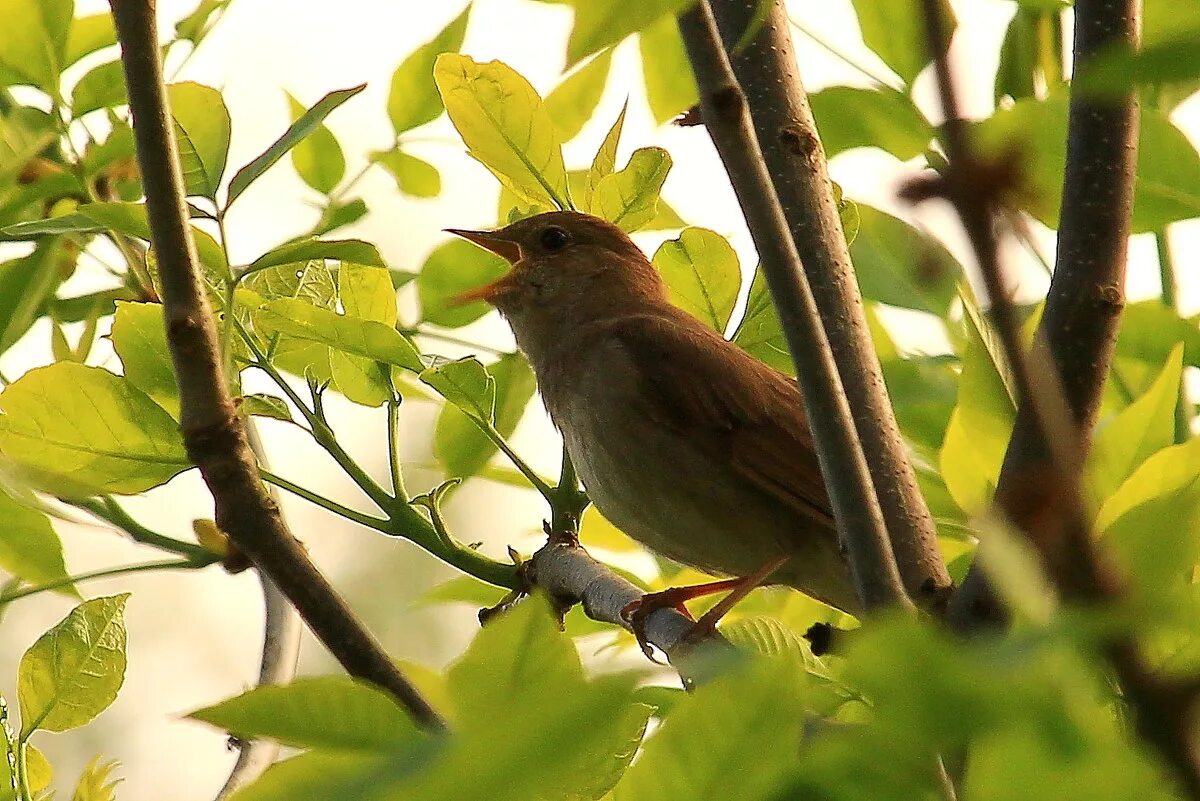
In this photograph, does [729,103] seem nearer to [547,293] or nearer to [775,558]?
[775,558]

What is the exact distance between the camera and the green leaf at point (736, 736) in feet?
2.71

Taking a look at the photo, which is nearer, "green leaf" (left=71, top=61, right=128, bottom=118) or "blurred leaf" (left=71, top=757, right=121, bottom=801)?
"blurred leaf" (left=71, top=757, right=121, bottom=801)

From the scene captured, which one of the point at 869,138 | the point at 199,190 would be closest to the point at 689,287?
the point at 869,138

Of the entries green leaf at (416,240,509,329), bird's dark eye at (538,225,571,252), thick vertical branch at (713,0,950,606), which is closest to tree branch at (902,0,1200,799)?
thick vertical branch at (713,0,950,606)

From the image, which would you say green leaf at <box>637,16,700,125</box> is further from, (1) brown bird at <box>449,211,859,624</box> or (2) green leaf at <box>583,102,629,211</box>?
(1) brown bird at <box>449,211,859,624</box>

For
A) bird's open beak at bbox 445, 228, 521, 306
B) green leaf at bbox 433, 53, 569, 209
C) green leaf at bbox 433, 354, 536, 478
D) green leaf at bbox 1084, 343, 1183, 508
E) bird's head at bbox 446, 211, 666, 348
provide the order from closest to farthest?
1. green leaf at bbox 1084, 343, 1183, 508
2. green leaf at bbox 433, 53, 569, 209
3. green leaf at bbox 433, 354, 536, 478
4. bird's open beak at bbox 445, 228, 521, 306
5. bird's head at bbox 446, 211, 666, 348

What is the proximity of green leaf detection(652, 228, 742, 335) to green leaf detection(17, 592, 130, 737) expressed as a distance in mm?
1046

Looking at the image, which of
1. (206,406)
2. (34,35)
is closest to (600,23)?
(206,406)

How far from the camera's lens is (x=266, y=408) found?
2.22 m

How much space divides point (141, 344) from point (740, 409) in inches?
63.9

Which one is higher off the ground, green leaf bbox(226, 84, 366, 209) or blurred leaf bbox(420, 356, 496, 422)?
green leaf bbox(226, 84, 366, 209)

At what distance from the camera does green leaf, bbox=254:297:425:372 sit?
2.05 meters

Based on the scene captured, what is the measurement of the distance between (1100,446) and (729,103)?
650 millimetres

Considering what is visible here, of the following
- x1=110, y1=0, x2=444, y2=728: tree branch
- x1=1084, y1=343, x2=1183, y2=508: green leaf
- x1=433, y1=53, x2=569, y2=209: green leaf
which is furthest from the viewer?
x1=433, y1=53, x2=569, y2=209: green leaf
